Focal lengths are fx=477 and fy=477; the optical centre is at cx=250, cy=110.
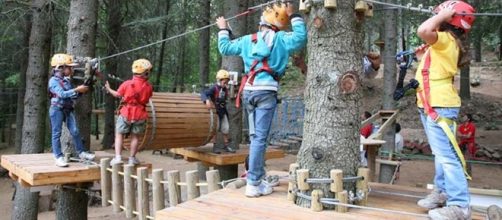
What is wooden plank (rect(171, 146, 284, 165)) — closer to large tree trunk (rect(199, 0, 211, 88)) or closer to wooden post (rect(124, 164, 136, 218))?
wooden post (rect(124, 164, 136, 218))

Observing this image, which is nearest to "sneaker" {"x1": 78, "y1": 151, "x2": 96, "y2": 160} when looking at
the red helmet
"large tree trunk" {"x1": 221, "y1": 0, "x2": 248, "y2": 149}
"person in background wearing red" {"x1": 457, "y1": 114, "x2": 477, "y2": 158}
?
"large tree trunk" {"x1": 221, "y1": 0, "x2": 248, "y2": 149}

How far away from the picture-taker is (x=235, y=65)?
737 cm

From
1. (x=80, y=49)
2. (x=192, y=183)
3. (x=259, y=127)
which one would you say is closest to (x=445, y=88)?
(x=259, y=127)

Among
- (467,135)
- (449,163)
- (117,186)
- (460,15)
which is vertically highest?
(460,15)

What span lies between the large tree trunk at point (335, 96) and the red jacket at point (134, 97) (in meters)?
2.84

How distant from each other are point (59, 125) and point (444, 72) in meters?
4.36

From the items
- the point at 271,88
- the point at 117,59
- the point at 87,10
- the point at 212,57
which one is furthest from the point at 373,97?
the point at 271,88

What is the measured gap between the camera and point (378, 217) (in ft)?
9.60

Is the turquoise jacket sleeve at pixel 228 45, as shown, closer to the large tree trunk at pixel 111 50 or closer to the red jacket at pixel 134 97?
the red jacket at pixel 134 97

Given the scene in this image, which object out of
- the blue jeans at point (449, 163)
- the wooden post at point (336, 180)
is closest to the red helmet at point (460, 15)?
the blue jeans at point (449, 163)

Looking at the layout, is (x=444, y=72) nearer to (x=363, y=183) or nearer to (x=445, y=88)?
(x=445, y=88)

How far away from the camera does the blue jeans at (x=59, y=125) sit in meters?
5.57

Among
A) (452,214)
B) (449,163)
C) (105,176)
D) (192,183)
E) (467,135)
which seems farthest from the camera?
(467,135)

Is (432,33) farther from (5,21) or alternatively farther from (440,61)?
(5,21)
